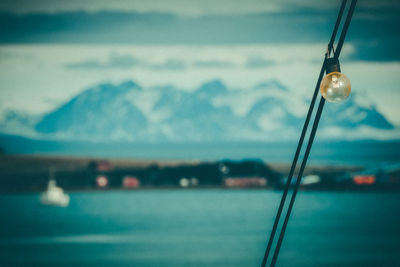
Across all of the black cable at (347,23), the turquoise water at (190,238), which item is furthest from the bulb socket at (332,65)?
the turquoise water at (190,238)

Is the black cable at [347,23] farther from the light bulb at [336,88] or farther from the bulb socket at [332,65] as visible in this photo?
the light bulb at [336,88]

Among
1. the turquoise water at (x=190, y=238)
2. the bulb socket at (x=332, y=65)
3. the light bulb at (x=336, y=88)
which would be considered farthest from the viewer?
the turquoise water at (x=190, y=238)

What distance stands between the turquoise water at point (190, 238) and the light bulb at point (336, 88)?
121 feet

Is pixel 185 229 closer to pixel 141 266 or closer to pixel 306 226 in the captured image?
pixel 306 226

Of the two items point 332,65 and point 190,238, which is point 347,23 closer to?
point 332,65

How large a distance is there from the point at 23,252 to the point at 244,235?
20594 millimetres

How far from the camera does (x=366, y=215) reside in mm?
78688

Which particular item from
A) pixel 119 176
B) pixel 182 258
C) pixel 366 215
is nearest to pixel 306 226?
pixel 366 215

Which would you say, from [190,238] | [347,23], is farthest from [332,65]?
[190,238]

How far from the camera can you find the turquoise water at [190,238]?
142 feet

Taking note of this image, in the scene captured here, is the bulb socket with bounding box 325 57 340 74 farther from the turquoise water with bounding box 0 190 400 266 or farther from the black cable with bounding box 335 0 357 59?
the turquoise water with bounding box 0 190 400 266

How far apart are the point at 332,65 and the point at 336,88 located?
26cm

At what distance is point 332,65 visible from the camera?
2844mm

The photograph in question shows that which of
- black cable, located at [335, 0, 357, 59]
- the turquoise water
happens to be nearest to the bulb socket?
black cable, located at [335, 0, 357, 59]
